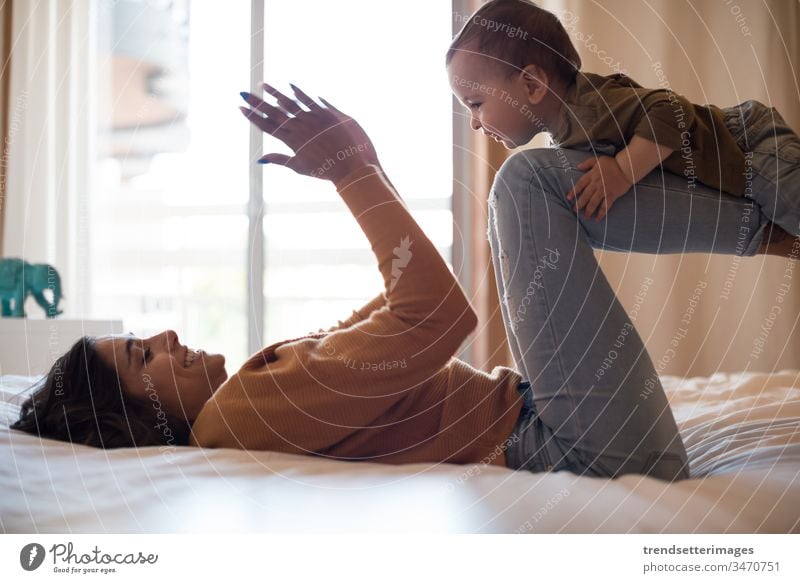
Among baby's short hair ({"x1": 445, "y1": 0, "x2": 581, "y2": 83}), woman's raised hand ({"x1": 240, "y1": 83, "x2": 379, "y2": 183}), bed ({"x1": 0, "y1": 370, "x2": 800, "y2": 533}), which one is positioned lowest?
bed ({"x1": 0, "y1": 370, "x2": 800, "y2": 533})

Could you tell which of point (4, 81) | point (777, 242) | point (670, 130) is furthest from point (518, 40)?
point (4, 81)

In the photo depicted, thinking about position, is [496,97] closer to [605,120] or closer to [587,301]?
[605,120]

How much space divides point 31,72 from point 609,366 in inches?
28.5

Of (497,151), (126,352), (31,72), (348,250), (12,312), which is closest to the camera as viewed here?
(126,352)

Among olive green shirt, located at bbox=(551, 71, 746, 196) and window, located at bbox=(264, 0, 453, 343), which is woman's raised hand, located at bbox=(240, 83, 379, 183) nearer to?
olive green shirt, located at bbox=(551, 71, 746, 196)

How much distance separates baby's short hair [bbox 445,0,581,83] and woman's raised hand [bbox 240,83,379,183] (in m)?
0.15

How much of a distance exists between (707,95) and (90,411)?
0.72 metres

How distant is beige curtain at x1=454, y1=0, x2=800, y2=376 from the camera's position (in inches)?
28.7

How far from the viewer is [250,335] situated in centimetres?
174

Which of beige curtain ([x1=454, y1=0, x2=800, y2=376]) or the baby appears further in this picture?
beige curtain ([x1=454, y1=0, x2=800, y2=376])

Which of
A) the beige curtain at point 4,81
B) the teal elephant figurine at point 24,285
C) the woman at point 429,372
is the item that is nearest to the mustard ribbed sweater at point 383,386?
the woman at point 429,372

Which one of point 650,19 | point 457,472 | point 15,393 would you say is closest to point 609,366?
point 457,472


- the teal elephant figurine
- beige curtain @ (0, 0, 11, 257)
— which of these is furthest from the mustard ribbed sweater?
the teal elephant figurine

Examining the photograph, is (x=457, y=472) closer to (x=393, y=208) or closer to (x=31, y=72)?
(x=393, y=208)
